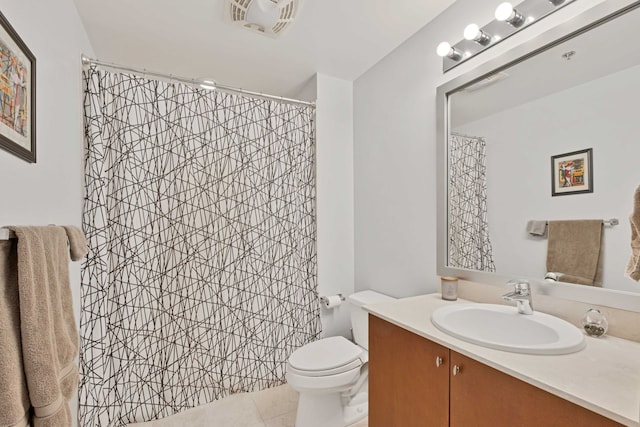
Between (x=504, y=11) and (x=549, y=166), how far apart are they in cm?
68


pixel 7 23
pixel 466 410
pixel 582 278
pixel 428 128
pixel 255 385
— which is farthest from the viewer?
pixel 255 385

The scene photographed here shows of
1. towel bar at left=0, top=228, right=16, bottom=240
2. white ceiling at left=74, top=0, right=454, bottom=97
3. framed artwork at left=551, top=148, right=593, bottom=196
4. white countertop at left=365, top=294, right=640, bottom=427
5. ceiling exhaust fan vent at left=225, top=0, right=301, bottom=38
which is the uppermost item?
white ceiling at left=74, top=0, right=454, bottom=97

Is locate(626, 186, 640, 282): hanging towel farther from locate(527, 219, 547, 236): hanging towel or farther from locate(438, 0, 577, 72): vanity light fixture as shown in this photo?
locate(438, 0, 577, 72): vanity light fixture

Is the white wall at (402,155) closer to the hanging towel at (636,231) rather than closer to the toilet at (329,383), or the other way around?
the toilet at (329,383)

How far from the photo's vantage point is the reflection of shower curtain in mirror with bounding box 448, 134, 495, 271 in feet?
4.89

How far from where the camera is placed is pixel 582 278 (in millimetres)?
1133

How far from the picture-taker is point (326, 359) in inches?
65.6

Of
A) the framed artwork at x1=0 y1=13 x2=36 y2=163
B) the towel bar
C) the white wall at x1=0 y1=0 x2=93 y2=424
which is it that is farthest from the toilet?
the framed artwork at x1=0 y1=13 x2=36 y2=163

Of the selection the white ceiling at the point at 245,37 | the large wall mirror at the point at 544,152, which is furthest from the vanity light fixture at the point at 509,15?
the white ceiling at the point at 245,37

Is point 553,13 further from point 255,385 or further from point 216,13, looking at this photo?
point 255,385

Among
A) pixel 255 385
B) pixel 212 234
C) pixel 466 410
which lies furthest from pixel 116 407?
pixel 466 410

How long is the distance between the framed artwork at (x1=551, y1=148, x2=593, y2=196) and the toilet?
1251 millimetres

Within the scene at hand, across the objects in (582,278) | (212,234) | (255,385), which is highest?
(212,234)

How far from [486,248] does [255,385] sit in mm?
1727
